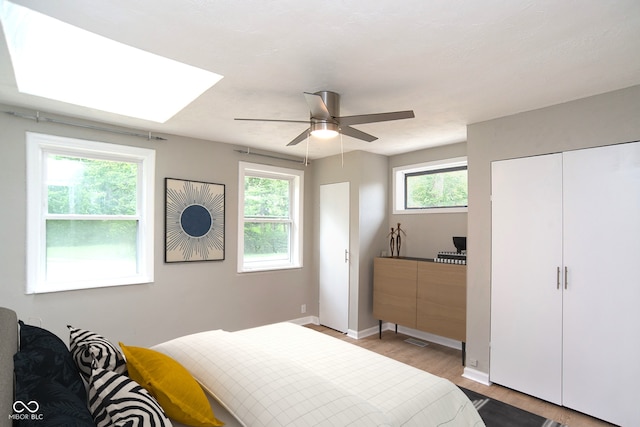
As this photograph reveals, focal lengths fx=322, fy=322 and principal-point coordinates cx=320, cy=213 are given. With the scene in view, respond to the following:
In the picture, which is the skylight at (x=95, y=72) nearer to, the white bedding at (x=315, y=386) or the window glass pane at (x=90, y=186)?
the window glass pane at (x=90, y=186)

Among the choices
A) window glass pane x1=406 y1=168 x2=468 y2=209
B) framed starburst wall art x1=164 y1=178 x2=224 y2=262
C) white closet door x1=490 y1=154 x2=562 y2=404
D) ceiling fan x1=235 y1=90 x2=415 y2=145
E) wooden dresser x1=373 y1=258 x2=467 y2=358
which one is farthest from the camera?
window glass pane x1=406 y1=168 x2=468 y2=209

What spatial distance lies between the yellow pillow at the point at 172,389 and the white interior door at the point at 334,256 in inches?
130

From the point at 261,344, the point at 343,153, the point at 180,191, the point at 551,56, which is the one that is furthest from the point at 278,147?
the point at 551,56

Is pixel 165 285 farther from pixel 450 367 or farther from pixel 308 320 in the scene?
pixel 450 367

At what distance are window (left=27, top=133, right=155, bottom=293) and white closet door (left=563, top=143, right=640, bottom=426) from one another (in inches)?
159

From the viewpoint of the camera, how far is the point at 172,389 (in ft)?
4.33

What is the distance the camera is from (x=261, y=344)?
2246 millimetres

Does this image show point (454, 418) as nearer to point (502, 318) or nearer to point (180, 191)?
point (502, 318)

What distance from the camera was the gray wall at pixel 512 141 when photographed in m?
2.44

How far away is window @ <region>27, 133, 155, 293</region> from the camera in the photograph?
9.69 feet

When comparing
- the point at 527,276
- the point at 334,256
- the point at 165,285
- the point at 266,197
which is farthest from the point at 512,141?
the point at 165,285

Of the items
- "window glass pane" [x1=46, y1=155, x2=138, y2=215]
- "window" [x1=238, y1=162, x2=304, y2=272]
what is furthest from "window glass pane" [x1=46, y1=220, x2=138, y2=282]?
"window" [x1=238, y1=162, x2=304, y2=272]

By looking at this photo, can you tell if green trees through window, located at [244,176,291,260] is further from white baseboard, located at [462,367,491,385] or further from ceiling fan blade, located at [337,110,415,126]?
white baseboard, located at [462,367,491,385]

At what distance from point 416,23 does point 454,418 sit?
204 cm
